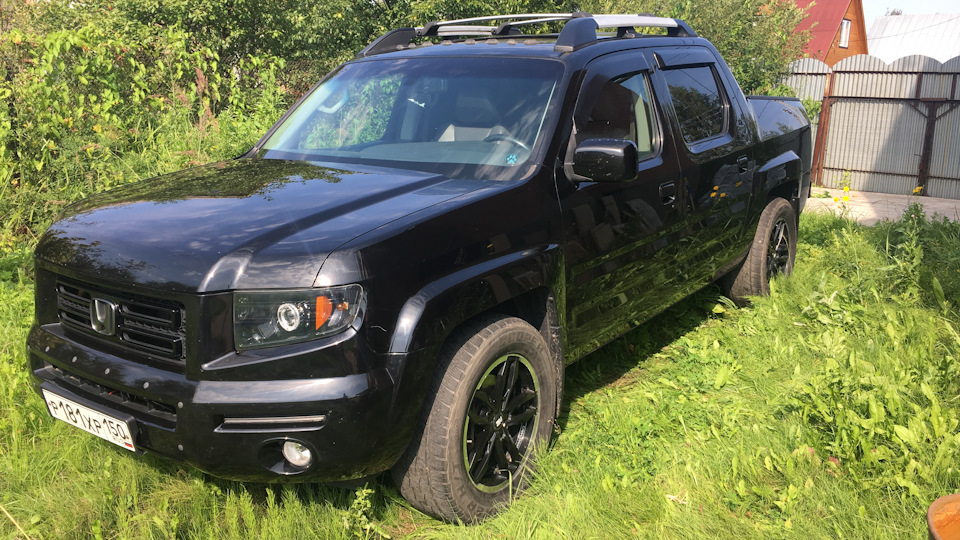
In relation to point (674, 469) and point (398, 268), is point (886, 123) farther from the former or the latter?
point (398, 268)

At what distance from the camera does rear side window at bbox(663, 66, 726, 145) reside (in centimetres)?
455

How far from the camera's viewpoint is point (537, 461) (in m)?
3.39

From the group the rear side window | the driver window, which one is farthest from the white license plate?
the rear side window

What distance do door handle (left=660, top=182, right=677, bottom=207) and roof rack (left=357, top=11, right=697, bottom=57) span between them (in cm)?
84

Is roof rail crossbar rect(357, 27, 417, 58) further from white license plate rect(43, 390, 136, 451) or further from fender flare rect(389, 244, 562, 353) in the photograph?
white license plate rect(43, 390, 136, 451)

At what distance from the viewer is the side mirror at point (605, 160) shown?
3324 millimetres

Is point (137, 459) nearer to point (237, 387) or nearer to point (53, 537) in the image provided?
point (53, 537)

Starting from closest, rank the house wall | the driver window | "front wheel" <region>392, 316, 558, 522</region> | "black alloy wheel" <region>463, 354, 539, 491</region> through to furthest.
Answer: "front wheel" <region>392, 316, 558, 522</region>
"black alloy wheel" <region>463, 354, 539, 491</region>
the driver window
the house wall

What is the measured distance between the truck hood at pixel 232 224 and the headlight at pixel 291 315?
54 mm

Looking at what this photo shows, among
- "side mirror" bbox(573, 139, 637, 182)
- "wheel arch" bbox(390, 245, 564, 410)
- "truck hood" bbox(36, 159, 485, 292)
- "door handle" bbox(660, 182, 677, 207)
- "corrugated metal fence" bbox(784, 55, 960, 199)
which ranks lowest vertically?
"corrugated metal fence" bbox(784, 55, 960, 199)

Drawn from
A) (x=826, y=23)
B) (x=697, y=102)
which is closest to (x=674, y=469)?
(x=697, y=102)

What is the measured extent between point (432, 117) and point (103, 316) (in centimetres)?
176

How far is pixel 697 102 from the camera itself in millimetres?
4812

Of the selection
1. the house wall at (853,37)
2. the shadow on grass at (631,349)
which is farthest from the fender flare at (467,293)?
the house wall at (853,37)
